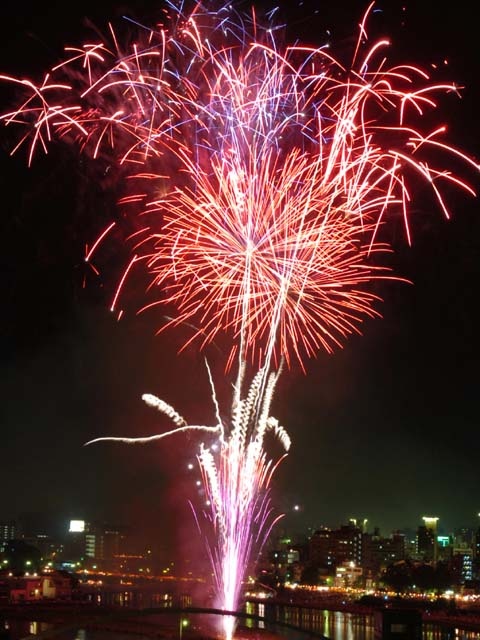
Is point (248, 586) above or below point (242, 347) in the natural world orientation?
below

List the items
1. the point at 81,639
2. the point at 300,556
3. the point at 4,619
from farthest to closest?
the point at 300,556, the point at 4,619, the point at 81,639

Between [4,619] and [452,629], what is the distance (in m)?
14.7

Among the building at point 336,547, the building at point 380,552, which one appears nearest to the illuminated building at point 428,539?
the building at point 380,552

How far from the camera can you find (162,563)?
63.5 m

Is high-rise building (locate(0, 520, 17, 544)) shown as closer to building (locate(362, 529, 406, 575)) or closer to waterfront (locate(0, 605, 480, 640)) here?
building (locate(362, 529, 406, 575))

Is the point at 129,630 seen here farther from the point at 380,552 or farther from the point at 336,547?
the point at 380,552

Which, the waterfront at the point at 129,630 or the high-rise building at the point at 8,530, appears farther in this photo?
the high-rise building at the point at 8,530

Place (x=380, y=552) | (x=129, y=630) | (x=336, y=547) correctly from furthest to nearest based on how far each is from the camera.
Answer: (x=380, y=552) < (x=336, y=547) < (x=129, y=630)

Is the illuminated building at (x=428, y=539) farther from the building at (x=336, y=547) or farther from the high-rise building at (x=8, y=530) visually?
the high-rise building at (x=8, y=530)

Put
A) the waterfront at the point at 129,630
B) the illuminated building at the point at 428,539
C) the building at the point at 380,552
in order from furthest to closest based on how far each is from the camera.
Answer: the illuminated building at the point at 428,539, the building at the point at 380,552, the waterfront at the point at 129,630

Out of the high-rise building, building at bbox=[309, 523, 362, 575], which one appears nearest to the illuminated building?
building at bbox=[309, 523, 362, 575]

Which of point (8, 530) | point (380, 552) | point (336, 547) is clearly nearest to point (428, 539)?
point (380, 552)

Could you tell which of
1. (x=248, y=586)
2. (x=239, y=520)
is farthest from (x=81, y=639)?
(x=248, y=586)

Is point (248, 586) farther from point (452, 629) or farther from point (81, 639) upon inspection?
point (81, 639)
